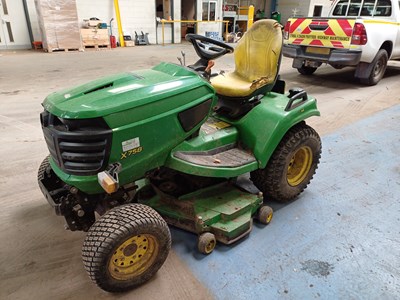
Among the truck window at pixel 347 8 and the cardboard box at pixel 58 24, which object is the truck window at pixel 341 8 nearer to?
the truck window at pixel 347 8

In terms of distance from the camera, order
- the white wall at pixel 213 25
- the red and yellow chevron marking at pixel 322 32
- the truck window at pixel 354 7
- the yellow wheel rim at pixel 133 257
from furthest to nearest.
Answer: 1. the white wall at pixel 213 25
2. the truck window at pixel 354 7
3. the red and yellow chevron marking at pixel 322 32
4. the yellow wheel rim at pixel 133 257

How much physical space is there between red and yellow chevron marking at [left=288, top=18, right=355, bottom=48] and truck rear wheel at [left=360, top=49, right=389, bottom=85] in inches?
31.6

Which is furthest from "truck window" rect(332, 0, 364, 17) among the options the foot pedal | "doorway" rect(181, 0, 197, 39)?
"doorway" rect(181, 0, 197, 39)

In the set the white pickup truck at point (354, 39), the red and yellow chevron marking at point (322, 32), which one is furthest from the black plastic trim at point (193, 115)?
the red and yellow chevron marking at point (322, 32)

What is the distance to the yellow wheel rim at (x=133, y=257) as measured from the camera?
5.02 feet

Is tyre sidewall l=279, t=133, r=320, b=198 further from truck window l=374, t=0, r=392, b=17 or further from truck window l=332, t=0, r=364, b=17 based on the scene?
truck window l=332, t=0, r=364, b=17

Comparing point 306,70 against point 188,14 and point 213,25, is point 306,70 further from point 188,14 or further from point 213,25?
point 188,14

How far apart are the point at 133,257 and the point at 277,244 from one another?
907mm

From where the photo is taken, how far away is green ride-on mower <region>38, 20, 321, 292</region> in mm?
1459

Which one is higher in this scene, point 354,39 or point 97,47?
point 354,39

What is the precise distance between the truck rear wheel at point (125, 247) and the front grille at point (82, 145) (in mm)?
251

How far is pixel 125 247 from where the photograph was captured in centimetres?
154

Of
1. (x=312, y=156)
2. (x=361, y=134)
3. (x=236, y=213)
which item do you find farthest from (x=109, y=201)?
(x=361, y=134)

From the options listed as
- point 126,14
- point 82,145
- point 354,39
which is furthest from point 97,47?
point 82,145
